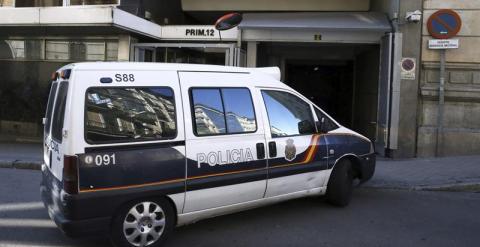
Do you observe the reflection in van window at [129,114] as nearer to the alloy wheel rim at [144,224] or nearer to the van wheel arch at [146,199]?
the van wheel arch at [146,199]

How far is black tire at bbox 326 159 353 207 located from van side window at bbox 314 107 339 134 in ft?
1.59

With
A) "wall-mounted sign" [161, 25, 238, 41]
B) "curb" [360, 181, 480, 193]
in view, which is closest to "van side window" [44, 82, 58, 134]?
"curb" [360, 181, 480, 193]

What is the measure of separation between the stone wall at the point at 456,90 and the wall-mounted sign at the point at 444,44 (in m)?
0.13

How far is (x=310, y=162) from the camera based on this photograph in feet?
20.0

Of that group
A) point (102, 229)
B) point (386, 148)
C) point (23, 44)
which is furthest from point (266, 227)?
point (23, 44)

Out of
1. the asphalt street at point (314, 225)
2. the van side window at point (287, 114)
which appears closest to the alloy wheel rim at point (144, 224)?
the asphalt street at point (314, 225)

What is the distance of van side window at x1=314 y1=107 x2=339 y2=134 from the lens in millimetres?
6345

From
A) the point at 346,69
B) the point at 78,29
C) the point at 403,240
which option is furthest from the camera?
the point at 346,69

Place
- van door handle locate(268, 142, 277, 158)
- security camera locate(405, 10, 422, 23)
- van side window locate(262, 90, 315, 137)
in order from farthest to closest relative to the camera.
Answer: security camera locate(405, 10, 422, 23) < van side window locate(262, 90, 315, 137) < van door handle locate(268, 142, 277, 158)

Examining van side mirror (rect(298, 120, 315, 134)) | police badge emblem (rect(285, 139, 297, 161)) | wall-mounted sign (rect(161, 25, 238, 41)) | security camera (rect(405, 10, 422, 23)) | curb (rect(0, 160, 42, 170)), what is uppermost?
security camera (rect(405, 10, 422, 23))

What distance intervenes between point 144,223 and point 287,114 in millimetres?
2239

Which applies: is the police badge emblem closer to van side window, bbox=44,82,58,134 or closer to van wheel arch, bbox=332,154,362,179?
van wheel arch, bbox=332,154,362,179

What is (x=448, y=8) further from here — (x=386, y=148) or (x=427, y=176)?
(x=427, y=176)

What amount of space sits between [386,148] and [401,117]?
0.75 metres
